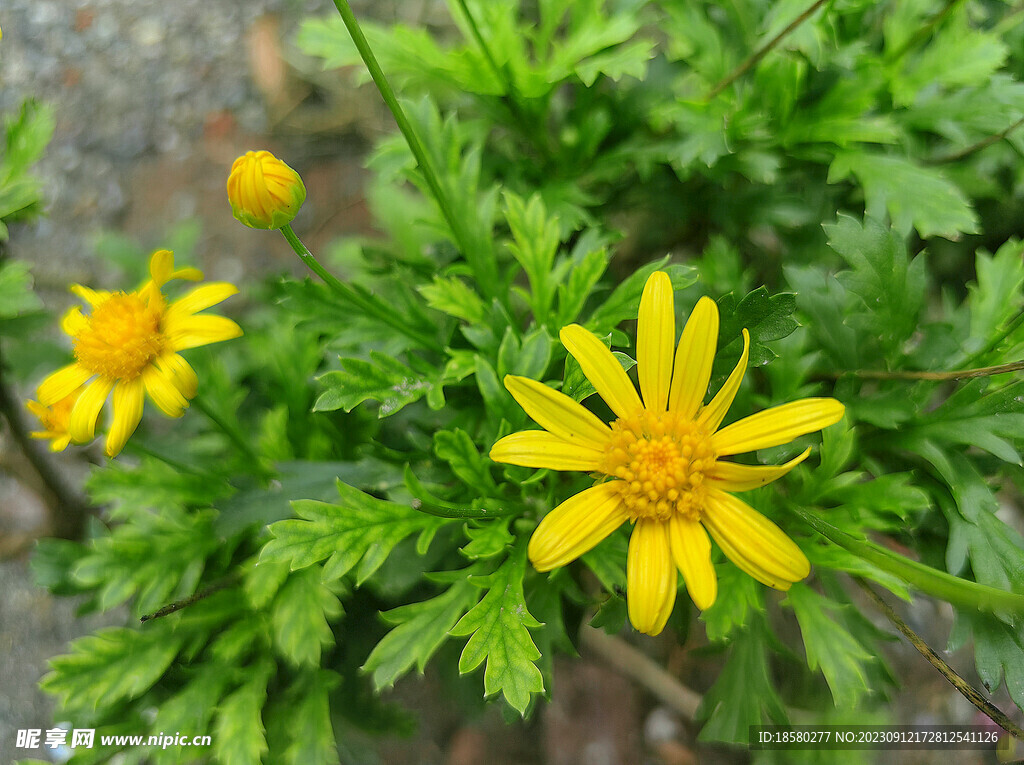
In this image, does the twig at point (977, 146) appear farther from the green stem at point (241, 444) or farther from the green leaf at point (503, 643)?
the green stem at point (241, 444)

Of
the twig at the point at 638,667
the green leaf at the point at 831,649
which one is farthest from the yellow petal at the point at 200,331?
the twig at the point at 638,667

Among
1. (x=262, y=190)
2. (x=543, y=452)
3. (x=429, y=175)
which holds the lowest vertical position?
(x=543, y=452)

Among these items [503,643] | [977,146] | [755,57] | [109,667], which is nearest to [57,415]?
[109,667]

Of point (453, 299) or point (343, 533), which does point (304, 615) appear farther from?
point (453, 299)

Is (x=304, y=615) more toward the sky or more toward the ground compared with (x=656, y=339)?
more toward the ground

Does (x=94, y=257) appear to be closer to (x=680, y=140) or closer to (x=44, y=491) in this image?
(x=44, y=491)

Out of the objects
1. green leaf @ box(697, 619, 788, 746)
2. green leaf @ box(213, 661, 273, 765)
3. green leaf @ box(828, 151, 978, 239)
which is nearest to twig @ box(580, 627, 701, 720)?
green leaf @ box(697, 619, 788, 746)

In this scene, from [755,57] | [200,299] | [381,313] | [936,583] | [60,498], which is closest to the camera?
[936,583]

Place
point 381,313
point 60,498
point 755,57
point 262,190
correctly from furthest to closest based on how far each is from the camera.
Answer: point 60,498
point 755,57
point 381,313
point 262,190
